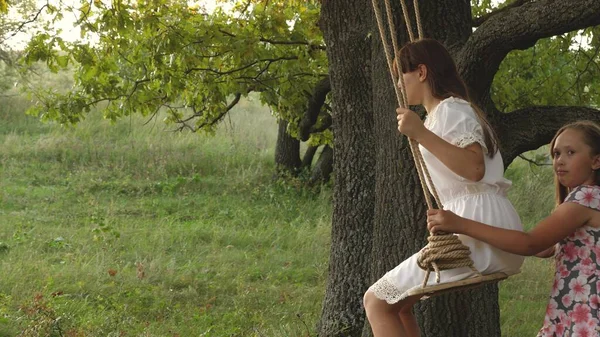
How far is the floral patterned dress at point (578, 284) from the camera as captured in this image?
359 centimetres

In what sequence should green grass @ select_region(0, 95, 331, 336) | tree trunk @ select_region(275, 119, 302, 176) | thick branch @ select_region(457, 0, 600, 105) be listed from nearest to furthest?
thick branch @ select_region(457, 0, 600, 105)
green grass @ select_region(0, 95, 331, 336)
tree trunk @ select_region(275, 119, 302, 176)

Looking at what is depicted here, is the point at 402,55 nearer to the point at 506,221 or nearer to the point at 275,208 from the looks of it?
the point at 506,221

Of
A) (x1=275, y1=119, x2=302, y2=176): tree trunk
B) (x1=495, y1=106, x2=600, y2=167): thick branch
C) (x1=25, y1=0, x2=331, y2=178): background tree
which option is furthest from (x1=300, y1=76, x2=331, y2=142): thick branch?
(x1=275, y1=119, x2=302, y2=176): tree trunk

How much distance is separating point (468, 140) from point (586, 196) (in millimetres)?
527

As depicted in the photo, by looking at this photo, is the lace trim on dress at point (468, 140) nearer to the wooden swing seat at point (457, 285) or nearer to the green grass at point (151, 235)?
the wooden swing seat at point (457, 285)

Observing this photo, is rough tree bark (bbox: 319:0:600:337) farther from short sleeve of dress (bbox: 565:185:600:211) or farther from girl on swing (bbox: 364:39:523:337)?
short sleeve of dress (bbox: 565:185:600:211)

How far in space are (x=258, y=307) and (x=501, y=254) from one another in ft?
16.5

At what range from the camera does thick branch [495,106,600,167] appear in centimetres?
514

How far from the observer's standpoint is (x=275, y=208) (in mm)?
13344

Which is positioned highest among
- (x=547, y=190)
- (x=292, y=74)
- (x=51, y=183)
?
(x=292, y=74)

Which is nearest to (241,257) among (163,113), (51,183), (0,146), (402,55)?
(51,183)

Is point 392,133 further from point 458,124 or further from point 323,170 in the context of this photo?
point 323,170

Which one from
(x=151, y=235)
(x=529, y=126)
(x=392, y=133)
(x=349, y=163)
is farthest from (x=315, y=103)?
(x=529, y=126)

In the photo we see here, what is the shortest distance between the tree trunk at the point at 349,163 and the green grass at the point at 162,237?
0.62 metres
